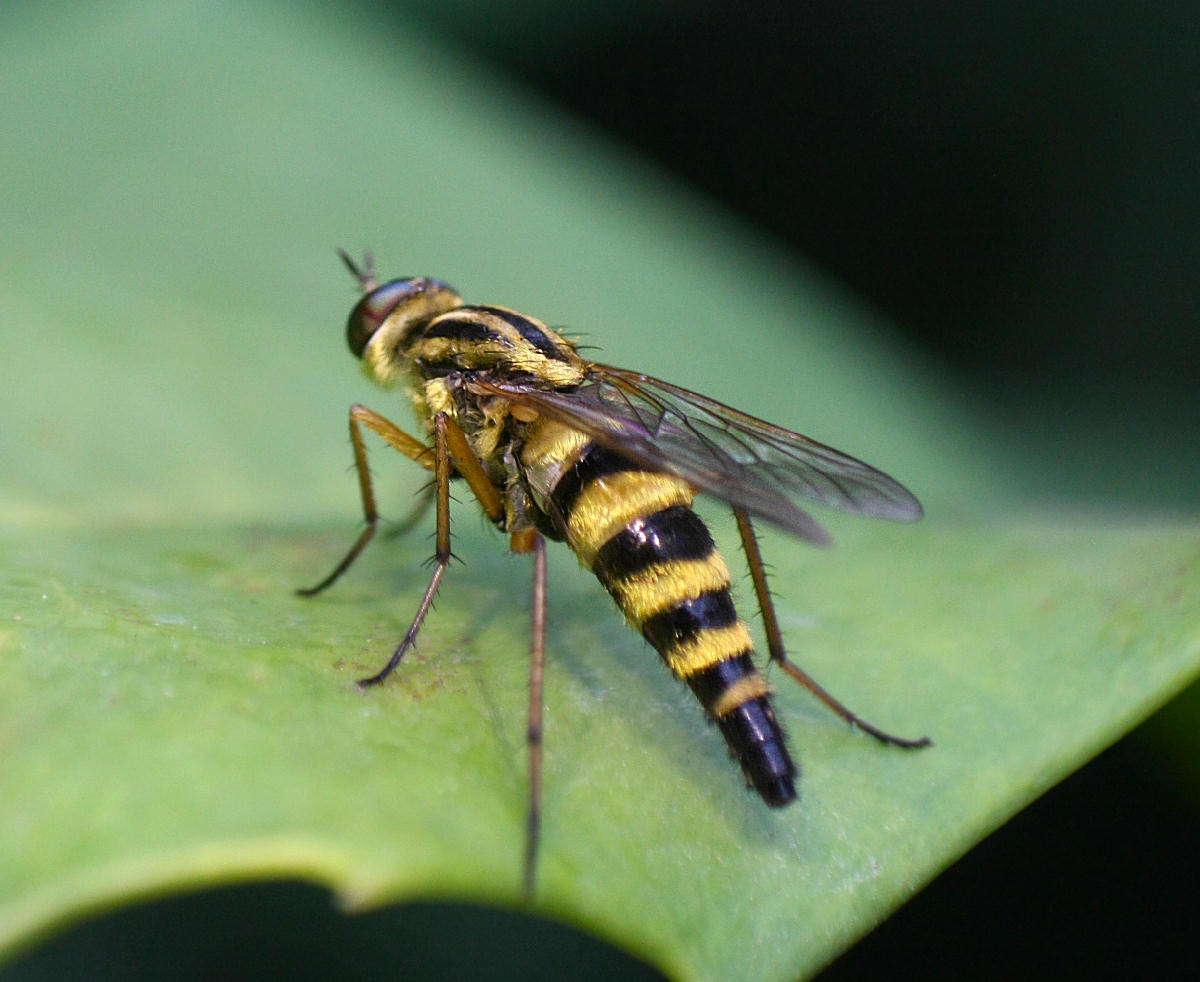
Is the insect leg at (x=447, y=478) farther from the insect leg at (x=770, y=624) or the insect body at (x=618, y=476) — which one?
the insect leg at (x=770, y=624)

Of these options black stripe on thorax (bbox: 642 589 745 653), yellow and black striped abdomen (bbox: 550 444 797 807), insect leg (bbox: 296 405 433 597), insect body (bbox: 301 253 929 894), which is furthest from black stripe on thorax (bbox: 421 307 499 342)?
black stripe on thorax (bbox: 642 589 745 653)

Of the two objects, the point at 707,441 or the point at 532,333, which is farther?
the point at 532,333

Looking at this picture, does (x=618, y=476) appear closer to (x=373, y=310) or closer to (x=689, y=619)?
(x=689, y=619)

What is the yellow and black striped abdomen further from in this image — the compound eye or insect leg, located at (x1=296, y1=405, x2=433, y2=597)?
the compound eye

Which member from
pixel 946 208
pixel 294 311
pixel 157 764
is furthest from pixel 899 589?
pixel 946 208

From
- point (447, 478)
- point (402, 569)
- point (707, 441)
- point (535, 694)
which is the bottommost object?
point (402, 569)

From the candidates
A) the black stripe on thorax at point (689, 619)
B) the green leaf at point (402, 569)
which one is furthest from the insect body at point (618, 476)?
the green leaf at point (402, 569)

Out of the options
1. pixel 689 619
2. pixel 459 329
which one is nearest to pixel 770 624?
pixel 689 619

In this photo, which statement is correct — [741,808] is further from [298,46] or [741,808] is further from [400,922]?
[298,46]
